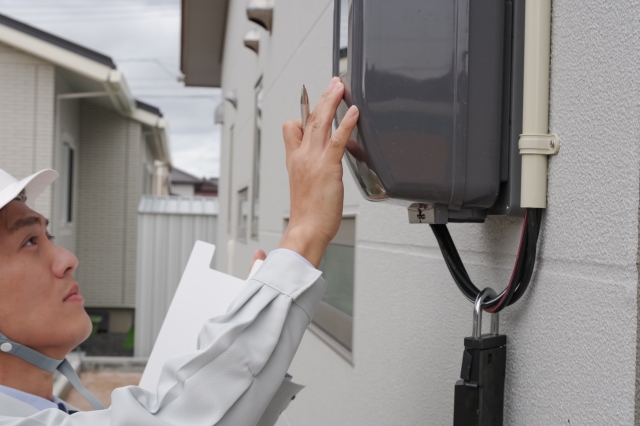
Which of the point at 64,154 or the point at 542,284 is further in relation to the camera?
the point at 64,154

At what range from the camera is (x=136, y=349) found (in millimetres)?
10094

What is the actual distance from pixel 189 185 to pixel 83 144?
93.1 ft

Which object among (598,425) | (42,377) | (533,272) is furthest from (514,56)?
(42,377)

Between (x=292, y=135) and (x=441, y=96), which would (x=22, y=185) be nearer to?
(x=292, y=135)

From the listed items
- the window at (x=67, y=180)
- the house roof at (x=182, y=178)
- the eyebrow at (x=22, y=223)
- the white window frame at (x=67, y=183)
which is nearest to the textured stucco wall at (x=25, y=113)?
the white window frame at (x=67, y=183)

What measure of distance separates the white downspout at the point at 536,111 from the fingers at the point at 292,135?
0.46 metres

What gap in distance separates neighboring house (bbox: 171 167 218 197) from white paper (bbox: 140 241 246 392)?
36.5 meters

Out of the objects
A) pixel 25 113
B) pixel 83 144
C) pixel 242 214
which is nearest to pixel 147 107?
pixel 83 144

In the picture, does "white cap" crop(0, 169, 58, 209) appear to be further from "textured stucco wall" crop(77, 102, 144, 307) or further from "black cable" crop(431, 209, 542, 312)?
"textured stucco wall" crop(77, 102, 144, 307)

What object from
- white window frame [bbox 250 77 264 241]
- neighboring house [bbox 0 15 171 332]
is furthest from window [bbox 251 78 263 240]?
neighboring house [bbox 0 15 171 332]

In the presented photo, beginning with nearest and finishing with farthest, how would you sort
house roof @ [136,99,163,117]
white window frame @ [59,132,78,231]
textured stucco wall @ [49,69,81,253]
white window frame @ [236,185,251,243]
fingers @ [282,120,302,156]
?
fingers @ [282,120,302,156]
white window frame @ [236,185,251,243]
textured stucco wall @ [49,69,81,253]
white window frame @ [59,132,78,231]
house roof @ [136,99,163,117]

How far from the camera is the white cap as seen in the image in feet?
5.16

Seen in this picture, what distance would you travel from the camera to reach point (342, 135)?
113 centimetres

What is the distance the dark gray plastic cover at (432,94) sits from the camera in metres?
1.07
